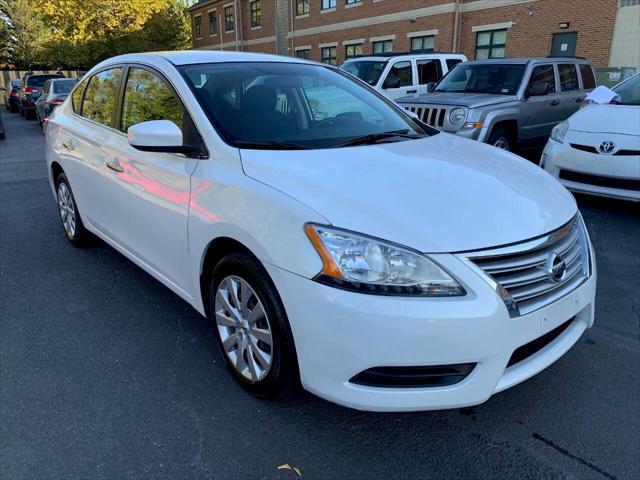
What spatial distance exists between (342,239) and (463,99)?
A: 6.53 m

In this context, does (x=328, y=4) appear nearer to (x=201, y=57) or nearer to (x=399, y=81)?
(x=399, y=81)

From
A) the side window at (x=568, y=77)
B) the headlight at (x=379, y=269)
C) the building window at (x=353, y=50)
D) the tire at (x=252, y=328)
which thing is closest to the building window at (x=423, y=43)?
the building window at (x=353, y=50)

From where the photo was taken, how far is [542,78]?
338 inches

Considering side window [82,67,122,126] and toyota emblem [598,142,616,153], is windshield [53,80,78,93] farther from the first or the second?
toyota emblem [598,142,616,153]

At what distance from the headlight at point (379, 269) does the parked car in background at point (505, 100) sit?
579 centimetres

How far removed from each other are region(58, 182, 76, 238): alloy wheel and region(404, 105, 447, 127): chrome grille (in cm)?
504

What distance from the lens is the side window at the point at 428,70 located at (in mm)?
11227

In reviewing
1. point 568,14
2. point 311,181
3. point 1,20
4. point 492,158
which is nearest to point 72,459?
point 311,181

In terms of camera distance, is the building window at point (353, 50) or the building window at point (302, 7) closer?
the building window at point (353, 50)

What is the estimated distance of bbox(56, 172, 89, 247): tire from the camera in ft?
15.4

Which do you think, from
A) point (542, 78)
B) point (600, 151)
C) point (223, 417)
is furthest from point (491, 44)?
point (223, 417)

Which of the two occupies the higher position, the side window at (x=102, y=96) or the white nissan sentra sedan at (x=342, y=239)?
the side window at (x=102, y=96)

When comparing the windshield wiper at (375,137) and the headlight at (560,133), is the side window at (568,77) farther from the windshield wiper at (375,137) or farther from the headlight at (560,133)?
the windshield wiper at (375,137)

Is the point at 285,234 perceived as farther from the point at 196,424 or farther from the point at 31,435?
the point at 31,435
